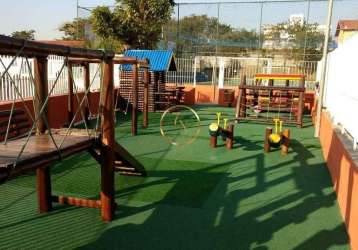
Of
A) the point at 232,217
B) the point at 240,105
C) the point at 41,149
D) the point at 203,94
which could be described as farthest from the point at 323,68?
the point at 203,94

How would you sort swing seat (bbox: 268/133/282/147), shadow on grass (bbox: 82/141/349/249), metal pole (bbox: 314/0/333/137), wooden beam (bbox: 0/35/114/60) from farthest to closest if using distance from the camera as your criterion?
metal pole (bbox: 314/0/333/137) → swing seat (bbox: 268/133/282/147) → shadow on grass (bbox: 82/141/349/249) → wooden beam (bbox: 0/35/114/60)

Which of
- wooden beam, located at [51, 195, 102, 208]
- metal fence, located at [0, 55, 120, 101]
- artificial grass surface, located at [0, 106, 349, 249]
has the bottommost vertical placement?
artificial grass surface, located at [0, 106, 349, 249]

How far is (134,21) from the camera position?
23609 millimetres

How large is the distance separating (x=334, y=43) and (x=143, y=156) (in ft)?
70.9

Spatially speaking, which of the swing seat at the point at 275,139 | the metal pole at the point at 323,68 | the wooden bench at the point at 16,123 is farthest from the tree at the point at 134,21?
the wooden bench at the point at 16,123

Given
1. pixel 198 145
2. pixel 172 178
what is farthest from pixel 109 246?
pixel 198 145

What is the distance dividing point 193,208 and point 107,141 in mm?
1474

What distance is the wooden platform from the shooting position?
138 inches

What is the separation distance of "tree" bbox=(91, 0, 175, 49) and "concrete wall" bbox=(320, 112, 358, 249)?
18378 mm

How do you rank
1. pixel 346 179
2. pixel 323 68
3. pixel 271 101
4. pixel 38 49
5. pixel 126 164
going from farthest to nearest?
1. pixel 271 101
2. pixel 323 68
3. pixel 126 164
4. pixel 346 179
5. pixel 38 49

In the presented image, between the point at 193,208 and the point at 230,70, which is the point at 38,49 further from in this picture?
the point at 230,70

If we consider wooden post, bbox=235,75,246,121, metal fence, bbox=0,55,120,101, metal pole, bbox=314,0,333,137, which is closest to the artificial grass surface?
metal fence, bbox=0,55,120,101

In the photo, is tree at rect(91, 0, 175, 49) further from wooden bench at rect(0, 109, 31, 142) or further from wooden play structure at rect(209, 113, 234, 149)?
wooden bench at rect(0, 109, 31, 142)

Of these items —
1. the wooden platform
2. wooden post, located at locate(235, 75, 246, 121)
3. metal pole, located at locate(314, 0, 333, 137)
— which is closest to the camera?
the wooden platform
